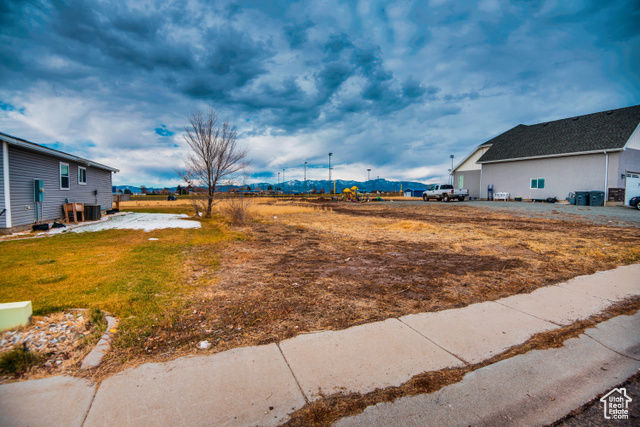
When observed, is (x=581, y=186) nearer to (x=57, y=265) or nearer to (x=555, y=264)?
(x=555, y=264)

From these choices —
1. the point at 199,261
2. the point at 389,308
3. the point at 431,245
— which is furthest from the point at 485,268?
the point at 199,261

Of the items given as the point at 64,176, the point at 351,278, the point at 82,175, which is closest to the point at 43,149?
the point at 64,176

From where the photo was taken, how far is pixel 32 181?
40.1ft

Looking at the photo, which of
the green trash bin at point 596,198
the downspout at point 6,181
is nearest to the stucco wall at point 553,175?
the green trash bin at point 596,198

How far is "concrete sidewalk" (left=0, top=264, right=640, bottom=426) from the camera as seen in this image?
2.06 metres

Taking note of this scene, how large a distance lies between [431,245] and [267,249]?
482cm

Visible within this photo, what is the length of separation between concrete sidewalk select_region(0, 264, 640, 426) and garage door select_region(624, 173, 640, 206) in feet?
98.0

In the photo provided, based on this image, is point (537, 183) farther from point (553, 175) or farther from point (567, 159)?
point (567, 159)

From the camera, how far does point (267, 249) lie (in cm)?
818

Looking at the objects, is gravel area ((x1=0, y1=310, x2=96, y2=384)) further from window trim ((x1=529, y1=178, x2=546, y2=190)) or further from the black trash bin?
window trim ((x1=529, y1=178, x2=546, y2=190))

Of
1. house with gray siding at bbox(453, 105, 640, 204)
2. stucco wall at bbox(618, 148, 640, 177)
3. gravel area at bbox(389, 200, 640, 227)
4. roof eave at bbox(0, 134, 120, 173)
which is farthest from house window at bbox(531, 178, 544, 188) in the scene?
roof eave at bbox(0, 134, 120, 173)

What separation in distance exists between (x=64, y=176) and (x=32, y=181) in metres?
2.87

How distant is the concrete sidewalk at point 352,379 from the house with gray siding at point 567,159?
29.2 metres

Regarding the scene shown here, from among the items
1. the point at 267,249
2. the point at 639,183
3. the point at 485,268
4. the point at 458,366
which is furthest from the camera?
the point at 639,183
